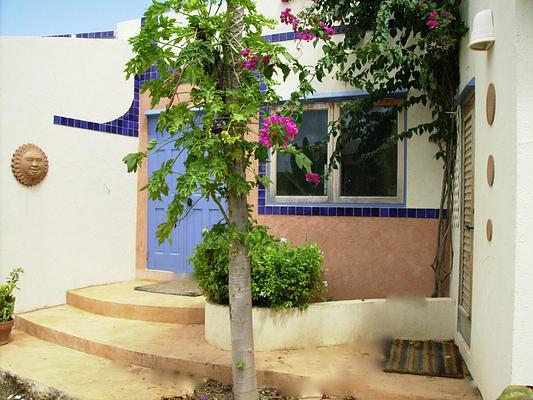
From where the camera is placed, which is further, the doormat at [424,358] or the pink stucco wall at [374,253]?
the pink stucco wall at [374,253]

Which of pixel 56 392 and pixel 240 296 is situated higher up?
pixel 240 296

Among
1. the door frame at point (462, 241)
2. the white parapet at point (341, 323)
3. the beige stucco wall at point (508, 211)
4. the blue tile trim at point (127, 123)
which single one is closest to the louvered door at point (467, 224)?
the door frame at point (462, 241)

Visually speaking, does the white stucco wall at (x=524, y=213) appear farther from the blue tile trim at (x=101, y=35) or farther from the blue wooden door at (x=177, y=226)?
the blue tile trim at (x=101, y=35)

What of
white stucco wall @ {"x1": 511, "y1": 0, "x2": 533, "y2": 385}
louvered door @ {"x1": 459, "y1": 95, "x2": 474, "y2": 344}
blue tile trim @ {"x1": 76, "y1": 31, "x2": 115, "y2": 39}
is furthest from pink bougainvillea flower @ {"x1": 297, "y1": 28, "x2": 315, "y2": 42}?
blue tile trim @ {"x1": 76, "y1": 31, "x2": 115, "y2": 39}

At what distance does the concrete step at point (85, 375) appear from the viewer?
418 centimetres

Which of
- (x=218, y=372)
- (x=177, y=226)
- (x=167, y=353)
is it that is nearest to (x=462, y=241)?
(x=218, y=372)

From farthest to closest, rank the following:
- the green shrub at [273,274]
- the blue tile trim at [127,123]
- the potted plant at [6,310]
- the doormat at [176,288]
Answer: the blue tile trim at [127,123], the doormat at [176,288], the potted plant at [6,310], the green shrub at [273,274]

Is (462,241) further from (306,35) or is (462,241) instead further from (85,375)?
(85,375)

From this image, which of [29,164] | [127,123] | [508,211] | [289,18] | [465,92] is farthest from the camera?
[127,123]

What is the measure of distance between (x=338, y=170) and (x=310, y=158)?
0.38m

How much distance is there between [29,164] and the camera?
6105mm

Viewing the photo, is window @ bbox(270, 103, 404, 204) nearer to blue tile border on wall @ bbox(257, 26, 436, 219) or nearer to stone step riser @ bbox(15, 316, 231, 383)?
blue tile border on wall @ bbox(257, 26, 436, 219)

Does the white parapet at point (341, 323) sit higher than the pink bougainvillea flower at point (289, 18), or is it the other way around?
the pink bougainvillea flower at point (289, 18)

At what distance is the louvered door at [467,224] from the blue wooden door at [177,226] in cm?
322
